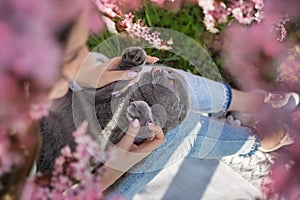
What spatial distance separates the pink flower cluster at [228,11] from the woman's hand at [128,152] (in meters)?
0.24

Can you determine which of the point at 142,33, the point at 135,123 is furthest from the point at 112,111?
the point at 142,33

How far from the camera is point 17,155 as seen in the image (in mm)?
513

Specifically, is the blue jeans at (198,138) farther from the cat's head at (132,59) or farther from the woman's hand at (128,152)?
the cat's head at (132,59)

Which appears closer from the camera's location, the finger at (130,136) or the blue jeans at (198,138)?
the finger at (130,136)

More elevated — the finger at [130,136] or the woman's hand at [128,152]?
the finger at [130,136]

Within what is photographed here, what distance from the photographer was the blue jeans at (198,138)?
3.28 feet

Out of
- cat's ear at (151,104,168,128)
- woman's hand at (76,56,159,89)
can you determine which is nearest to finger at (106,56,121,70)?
woman's hand at (76,56,159,89)

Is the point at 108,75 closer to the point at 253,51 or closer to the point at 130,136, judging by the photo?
the point at 130,136

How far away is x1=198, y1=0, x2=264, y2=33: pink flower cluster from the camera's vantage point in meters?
0.95

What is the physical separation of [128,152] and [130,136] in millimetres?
43

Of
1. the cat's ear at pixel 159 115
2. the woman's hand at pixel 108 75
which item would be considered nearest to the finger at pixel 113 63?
the woman's hand at pixel 108 75

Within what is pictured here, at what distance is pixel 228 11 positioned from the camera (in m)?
0.98

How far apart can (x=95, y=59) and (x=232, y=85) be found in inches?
17.9

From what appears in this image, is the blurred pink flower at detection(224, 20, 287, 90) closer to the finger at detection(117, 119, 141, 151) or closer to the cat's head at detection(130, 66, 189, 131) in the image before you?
the cat's head at detection(130, 66, 189, 131)
